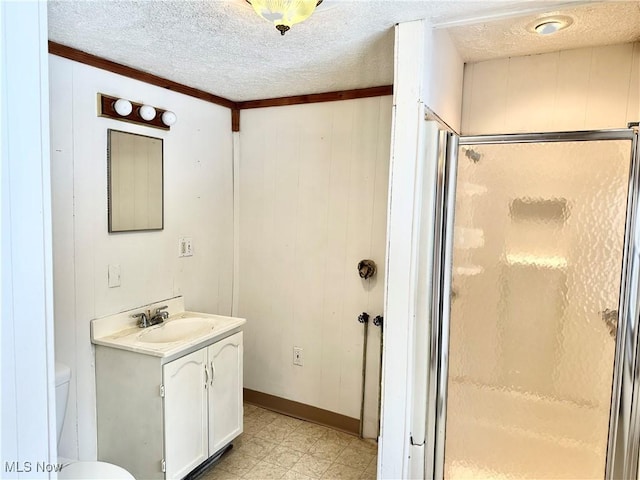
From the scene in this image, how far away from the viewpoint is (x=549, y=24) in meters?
1.77

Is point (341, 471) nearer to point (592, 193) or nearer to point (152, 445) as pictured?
point (152, 445)

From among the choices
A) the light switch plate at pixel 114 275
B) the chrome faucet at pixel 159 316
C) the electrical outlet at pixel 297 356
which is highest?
the light switch plate at pixel 114 275

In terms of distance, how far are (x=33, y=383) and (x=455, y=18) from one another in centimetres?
186

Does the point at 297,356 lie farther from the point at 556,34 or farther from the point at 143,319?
the point at 556,34

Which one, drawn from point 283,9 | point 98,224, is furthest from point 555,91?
point 98,224

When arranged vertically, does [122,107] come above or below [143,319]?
above

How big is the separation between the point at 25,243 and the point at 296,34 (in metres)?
1.42

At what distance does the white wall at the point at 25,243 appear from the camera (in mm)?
865

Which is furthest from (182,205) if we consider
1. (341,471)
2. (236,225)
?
(341,471)

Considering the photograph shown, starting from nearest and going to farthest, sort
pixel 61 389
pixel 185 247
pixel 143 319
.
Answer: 1. pixel 61 389
2. pixel 143 319
3. pixel 185 247

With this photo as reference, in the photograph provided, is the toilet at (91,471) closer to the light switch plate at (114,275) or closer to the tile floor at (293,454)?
the tile floor at (293,454)

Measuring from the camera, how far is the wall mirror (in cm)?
230

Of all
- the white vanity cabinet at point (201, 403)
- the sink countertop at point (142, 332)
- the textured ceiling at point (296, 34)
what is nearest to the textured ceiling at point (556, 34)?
the textured ceiling at point (296, 34)

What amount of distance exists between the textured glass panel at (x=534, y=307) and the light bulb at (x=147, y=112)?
5.64 feet
